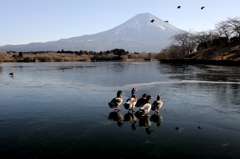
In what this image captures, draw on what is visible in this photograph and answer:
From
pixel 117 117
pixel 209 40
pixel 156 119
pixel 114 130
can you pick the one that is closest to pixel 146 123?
pixel 156 119

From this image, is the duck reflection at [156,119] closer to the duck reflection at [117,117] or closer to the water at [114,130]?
the water at [114,130]

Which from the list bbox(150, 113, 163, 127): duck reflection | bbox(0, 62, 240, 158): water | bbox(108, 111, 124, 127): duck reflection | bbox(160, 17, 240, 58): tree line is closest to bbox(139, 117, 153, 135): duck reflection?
bbox(0, 62, 240, 158): water

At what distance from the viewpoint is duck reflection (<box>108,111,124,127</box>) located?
828cm

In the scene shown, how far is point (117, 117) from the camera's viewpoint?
887 cm

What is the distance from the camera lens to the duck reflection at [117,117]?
326 inches

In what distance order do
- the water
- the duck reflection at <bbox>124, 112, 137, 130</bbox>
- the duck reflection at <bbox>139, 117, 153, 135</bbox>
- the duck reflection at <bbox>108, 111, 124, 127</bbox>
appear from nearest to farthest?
the water
the duck reflection at <bbox>139, 117, 153, 135</bbox>
the duck reflection at <bbox>124, 112, 137, 130</bbox>
the duck reflection at <bbox>108, 111, 124, 127</bbox>

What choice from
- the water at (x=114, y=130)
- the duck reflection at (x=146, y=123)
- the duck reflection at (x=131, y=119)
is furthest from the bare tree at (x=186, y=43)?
the duck reflection at (x=146, y=123)

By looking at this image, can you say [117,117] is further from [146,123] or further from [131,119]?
[146,123]

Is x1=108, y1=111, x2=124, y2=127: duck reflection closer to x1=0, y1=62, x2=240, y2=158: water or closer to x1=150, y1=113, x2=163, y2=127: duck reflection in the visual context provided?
x1=0, y1=62, x2=240, y2=158: water

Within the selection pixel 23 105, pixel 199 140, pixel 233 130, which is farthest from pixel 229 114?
pixel 23 105

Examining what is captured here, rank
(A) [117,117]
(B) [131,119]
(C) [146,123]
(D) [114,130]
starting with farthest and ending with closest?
1. (A) [117,117]
2. (B) [131,119]
3. (C) [146,123]
4. (D) [114,130]

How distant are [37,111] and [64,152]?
4.38 meters

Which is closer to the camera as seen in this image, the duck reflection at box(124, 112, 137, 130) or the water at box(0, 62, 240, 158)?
the water at box(0, 62, 240, 158)

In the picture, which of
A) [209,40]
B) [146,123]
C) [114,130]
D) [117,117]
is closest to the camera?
[114,130]
